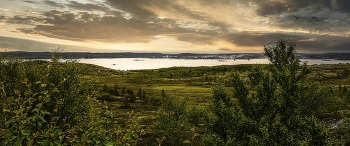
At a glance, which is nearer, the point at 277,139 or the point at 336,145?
the point at 336,145

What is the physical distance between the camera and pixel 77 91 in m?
25.0

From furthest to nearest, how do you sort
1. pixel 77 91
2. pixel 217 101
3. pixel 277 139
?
pixel 217 101 < pixel 277 139 < pixel 77 91

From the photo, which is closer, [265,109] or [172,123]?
[265,109]

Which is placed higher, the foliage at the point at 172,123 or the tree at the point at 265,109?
the tree at the point at 265,109

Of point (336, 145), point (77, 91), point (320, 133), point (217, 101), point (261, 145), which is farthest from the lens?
point (217, 101)

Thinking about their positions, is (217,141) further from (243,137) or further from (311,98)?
(311,98)

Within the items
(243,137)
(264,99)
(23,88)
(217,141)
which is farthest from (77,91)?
(264,99)

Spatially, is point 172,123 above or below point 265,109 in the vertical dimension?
below

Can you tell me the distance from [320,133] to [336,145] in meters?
1.93

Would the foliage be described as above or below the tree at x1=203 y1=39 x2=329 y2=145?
below

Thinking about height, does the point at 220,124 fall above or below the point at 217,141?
above

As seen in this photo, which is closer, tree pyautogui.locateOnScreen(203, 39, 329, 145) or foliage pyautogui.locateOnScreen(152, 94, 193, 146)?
tree pyautogui.locateOnScreen(203, 39, 329, 145)

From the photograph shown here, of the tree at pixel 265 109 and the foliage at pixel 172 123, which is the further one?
the foliage at pixel 172 123

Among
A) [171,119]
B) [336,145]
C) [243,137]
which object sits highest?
[336,145]
